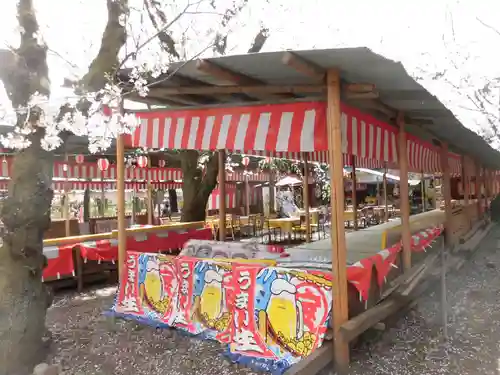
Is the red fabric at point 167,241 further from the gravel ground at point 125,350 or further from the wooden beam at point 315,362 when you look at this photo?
the wooden beam at point 315,362

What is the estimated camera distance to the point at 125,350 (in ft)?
15.0

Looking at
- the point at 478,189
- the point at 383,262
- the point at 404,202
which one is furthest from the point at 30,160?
the point at 478,189

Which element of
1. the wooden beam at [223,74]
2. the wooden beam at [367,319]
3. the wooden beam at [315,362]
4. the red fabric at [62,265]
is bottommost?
the wooden beam at [315,362]

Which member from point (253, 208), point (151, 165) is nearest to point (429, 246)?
point (151, 165)

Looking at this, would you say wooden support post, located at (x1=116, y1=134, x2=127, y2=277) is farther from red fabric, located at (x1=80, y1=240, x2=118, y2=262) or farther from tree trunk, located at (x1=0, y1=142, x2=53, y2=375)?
red fabric, located at (x1=80, y1=240, x2=118, y2=262)

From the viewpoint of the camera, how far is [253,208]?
77.0ft

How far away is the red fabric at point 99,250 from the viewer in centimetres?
744

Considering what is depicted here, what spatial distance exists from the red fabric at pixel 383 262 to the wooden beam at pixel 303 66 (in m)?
2.08

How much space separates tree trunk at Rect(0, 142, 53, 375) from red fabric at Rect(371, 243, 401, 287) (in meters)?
3.50

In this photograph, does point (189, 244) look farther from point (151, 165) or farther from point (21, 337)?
point (151, 165)

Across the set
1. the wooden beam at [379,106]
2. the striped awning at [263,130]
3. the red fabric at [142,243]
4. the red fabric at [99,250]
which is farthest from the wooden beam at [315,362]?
the red fabric at [142,243]

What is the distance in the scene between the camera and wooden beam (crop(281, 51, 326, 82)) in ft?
11.9

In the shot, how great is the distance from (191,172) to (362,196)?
22877 mm

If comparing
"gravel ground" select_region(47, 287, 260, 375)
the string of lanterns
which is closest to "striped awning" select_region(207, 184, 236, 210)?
the string of lanterns
